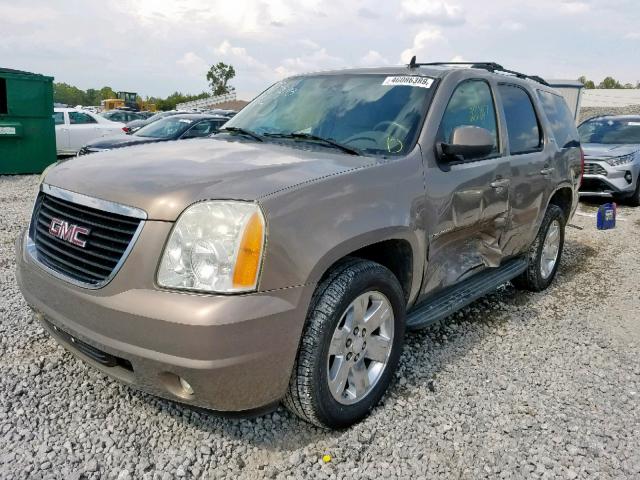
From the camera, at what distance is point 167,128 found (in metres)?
10.6

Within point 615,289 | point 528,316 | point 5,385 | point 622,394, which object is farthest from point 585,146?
point 5,385

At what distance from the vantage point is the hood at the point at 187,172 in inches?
85.5

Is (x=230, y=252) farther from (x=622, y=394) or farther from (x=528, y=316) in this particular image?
(x=528, y=316)

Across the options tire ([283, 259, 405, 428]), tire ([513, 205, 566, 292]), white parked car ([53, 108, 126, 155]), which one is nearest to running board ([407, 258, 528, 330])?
tire ([283, 259, 405, 428])

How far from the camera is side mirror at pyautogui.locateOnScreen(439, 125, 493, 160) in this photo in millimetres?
2959

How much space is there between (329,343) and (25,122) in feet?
37.5

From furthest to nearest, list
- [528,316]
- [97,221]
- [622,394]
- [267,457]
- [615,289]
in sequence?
[615,289] → [528,316] → [622,394] → [267,457] → [97,221]

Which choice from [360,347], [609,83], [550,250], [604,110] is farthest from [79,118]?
[609,83]

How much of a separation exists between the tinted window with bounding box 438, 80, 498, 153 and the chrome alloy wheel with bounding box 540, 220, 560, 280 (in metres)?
1.51

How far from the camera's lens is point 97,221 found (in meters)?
2.28

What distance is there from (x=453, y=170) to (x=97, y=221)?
1974 mm

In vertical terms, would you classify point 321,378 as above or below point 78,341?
below

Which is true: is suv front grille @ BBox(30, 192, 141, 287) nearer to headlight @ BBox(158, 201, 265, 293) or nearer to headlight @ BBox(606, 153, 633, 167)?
headlight @ BBox(158, 201, 265, 293)

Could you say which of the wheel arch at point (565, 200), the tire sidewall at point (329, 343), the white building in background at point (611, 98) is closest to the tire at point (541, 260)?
the wheel arch at point (565, 200)
